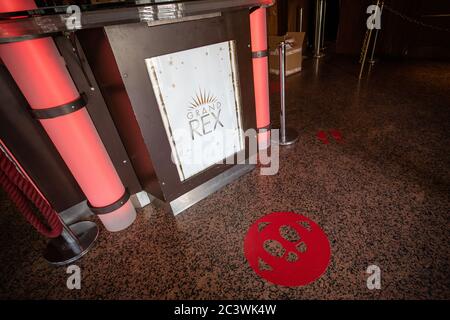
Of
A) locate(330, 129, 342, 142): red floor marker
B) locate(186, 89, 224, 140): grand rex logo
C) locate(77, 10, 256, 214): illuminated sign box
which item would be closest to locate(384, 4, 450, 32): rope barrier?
locate(330, 129, 342, 142): red floor marker

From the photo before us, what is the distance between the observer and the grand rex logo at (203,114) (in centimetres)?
112

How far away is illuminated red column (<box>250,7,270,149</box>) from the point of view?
1.22 metres

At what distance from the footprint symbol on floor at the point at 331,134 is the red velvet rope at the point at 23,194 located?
1.73 m

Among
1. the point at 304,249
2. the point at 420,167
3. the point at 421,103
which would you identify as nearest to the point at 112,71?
the point at 304,249

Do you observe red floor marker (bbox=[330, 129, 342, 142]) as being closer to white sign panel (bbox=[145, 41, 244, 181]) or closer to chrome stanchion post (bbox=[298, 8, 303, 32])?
white sign panel (bbox=[145, 41, 244, 181])

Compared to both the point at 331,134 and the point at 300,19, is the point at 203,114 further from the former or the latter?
the point at 300,19

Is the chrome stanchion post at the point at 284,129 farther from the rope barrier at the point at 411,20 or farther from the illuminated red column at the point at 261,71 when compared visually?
the rope barrier at the point at 411,20

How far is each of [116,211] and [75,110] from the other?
1.69ft

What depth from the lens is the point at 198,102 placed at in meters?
1.13

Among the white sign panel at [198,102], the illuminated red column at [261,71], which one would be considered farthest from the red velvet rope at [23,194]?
the illuminated red column at [261,71]

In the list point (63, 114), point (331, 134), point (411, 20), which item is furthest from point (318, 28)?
point (63, 114)

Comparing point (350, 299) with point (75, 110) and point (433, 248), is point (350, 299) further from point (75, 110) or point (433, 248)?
point (75, 110)

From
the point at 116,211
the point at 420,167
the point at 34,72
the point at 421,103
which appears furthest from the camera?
the point at 421,103

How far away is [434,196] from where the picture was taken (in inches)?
47.4
